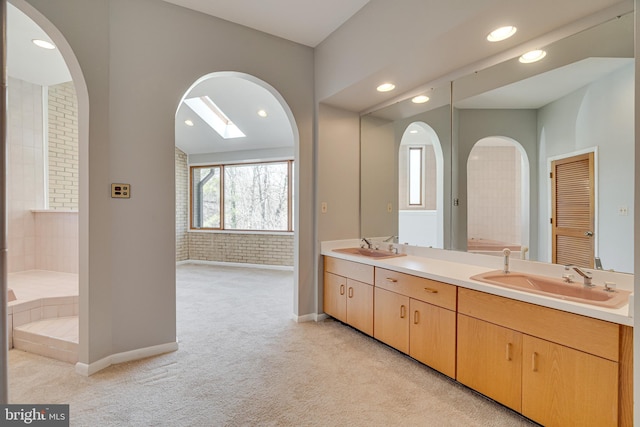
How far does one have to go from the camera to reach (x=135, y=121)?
2490mm

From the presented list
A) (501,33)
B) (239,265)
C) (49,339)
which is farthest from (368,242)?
(239,265)

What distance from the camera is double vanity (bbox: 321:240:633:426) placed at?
57.3 inches

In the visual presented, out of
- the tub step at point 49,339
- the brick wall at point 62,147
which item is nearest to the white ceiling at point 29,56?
the brick wall at point 62,147

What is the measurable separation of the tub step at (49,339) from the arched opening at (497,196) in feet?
11.2

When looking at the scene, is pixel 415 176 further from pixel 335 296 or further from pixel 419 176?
pixel 335 296

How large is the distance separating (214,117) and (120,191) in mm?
4362

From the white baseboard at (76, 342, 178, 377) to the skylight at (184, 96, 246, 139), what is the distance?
4476mm

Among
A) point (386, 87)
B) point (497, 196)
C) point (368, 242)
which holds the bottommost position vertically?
point (368, 242)

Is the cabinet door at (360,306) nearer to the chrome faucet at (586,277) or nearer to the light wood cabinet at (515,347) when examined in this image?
the light wood cabinet at (515,347)

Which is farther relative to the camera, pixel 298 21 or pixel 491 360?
pixel 298 21

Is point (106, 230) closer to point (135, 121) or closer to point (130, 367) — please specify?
point (135, 121)

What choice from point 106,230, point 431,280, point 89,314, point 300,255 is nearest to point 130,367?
point 89,314

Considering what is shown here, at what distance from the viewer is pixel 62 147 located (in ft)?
14.4

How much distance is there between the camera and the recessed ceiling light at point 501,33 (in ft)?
6.45
